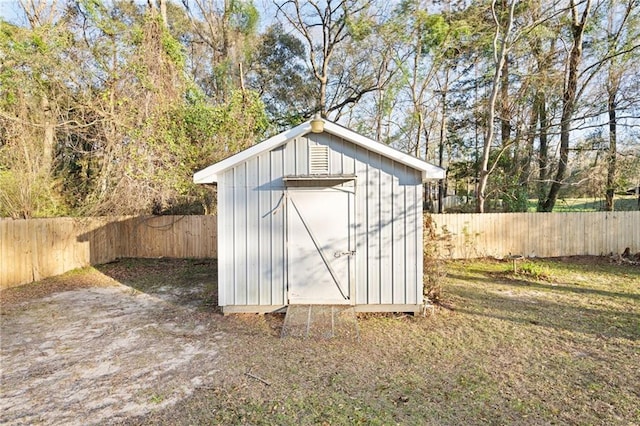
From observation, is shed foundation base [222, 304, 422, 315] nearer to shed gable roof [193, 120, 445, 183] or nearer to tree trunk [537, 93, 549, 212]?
shed gable roof [193, 120, 445, 183]

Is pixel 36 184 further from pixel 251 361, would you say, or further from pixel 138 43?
pixel 251 361

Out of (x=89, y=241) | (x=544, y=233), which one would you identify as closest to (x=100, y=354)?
(x=89, y=241)

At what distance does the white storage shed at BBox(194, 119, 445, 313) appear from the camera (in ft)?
17.9

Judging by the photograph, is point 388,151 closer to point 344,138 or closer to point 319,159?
point 344,138

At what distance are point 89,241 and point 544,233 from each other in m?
13.9

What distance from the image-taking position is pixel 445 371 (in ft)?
12.3

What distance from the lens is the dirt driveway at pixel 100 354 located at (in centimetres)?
314

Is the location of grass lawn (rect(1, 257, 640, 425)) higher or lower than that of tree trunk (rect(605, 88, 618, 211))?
lower

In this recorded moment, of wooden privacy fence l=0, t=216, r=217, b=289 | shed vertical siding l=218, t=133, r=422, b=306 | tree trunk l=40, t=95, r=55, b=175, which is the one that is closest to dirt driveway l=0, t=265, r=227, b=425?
wooden privacy fence l=0, t=216, r=217, b=289

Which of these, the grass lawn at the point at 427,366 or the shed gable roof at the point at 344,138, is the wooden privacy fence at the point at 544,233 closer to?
the grass lawn at the point at 427,366

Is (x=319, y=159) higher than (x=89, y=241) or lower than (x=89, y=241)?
higher

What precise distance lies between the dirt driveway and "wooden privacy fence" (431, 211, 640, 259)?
8.18 meters

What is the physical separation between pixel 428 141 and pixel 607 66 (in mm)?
7680

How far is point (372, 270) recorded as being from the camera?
5.50 meters
